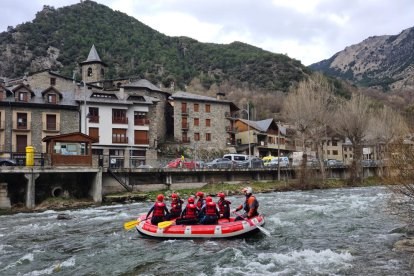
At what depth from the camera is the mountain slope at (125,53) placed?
106688mm

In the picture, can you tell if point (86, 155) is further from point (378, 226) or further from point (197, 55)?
point (197, 55)

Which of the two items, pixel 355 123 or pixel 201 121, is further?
pixel 201 121

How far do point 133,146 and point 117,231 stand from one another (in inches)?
1343

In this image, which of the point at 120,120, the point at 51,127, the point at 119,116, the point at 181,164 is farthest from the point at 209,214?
the point at 119,116

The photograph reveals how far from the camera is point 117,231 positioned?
67.9 ft

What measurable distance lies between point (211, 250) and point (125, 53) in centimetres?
11597

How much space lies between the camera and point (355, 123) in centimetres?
5525

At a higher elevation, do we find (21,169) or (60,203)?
(21,169)

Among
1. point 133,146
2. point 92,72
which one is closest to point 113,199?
point 133,146

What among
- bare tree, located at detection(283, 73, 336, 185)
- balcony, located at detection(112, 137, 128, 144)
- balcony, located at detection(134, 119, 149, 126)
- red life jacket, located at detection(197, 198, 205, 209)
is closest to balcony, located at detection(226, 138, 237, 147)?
bare tree, located at detection(283, 73, 336, 185)

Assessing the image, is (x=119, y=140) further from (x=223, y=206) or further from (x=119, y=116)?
(x=223, y=206)

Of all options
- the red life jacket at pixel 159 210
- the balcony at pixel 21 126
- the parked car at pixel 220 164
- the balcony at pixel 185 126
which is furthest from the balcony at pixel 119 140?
the red life jacket at pixel 159 210

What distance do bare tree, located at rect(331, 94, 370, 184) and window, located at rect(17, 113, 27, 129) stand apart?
4018 centimetres

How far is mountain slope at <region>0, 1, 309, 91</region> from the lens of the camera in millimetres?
106688
